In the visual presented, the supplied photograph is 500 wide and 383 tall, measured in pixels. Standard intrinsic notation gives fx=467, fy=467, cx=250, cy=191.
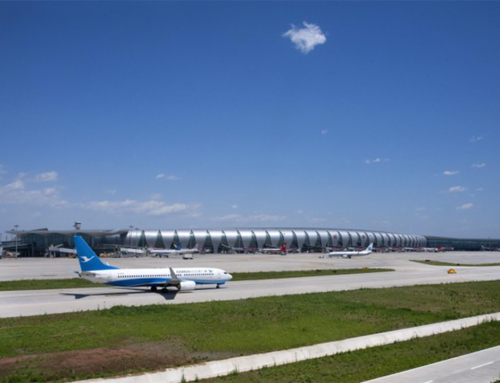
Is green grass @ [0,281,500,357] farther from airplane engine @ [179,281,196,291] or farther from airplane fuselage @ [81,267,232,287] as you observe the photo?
airplane fuselage @ [81,267,232,287]

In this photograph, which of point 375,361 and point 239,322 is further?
point 239,322

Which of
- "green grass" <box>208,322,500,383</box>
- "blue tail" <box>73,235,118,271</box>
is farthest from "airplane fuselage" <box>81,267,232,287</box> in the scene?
"green grass" <box>208,322,500,383</box>

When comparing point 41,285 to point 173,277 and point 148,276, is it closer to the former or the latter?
point 148,276

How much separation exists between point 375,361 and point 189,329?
515 inches

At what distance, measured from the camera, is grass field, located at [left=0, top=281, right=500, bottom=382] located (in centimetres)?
2302

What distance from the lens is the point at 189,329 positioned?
31.3 metres

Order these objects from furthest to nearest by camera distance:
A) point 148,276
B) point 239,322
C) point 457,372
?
point 148,276 < point 239,322 < point 457,372

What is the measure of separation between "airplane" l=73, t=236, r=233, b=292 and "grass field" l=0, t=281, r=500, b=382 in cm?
1170

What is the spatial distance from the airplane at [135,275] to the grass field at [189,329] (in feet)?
38.4

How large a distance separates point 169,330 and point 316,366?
11896 mm

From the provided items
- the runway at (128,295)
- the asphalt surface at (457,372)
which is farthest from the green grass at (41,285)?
the asphalt surface at (457,372)

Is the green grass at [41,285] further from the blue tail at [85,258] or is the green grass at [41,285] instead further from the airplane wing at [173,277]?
the airplane wing at [173,277]

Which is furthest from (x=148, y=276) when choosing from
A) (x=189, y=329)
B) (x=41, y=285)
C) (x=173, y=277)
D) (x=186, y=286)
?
(x=189, y=329)

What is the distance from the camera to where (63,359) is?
76.0 feet
